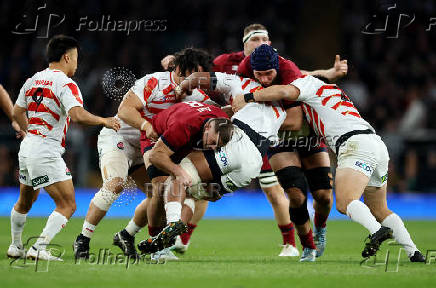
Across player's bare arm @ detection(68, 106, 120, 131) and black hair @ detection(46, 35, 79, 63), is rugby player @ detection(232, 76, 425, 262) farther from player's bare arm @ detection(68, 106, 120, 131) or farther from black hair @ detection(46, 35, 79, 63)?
black hair @ detection(46, 35, 79, 63)

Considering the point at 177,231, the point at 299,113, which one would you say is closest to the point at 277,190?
the point at 299,113

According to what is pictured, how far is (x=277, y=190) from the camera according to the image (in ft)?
28.9

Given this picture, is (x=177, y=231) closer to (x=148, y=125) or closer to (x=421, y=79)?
(x=148, y=125)

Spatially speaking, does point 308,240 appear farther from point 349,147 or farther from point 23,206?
point 23,206

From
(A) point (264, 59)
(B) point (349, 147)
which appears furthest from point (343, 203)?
(A) point (264, 59)

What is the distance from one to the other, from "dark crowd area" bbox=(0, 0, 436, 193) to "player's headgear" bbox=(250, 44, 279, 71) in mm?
9119

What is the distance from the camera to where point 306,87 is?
7.45 metres

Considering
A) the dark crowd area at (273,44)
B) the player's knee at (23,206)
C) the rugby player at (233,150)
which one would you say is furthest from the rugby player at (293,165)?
the dark crowd area at (273,44)

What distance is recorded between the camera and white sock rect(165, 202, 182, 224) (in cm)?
670

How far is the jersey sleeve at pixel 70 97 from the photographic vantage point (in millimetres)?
7277

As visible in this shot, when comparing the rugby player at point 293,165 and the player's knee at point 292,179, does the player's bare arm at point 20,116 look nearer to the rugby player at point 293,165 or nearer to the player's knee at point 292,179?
the rugby player at point 293,165

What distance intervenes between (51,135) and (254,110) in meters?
2.03

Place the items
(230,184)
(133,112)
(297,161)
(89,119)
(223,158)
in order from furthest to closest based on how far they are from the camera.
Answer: (297,161)
(133,112)
(89,119)
(230,184)
(223,158)

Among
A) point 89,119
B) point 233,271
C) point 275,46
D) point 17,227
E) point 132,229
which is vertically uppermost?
point 275,46
